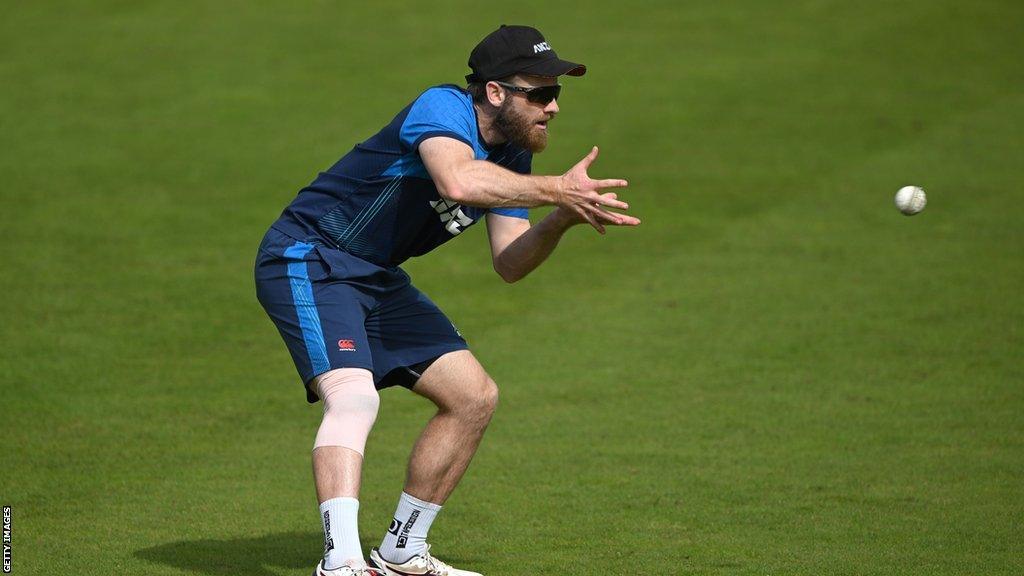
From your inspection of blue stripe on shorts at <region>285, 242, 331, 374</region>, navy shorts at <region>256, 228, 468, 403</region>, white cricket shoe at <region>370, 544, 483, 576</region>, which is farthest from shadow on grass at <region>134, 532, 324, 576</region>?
blue stripe on shorts at <region>285, 242, 331, 374</region>

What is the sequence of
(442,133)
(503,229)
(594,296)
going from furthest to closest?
(594,296) < (503,229) < (442,133)

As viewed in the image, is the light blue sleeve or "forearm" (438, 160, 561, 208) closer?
"forearm" (438, 160, 561, 208)

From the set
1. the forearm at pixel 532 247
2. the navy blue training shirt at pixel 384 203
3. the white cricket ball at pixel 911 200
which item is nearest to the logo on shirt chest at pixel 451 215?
the navy blue training shirt at pixel 384 203

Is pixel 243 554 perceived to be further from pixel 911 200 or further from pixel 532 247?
pixel 911 200

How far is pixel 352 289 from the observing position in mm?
6086

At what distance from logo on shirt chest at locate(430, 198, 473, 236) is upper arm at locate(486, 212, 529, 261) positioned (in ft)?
1.28

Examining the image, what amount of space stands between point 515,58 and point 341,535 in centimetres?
219

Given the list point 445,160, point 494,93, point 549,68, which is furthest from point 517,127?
point 445,160

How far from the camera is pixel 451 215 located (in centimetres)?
614

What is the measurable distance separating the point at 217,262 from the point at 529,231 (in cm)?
707

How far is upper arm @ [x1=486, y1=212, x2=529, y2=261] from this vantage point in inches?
259

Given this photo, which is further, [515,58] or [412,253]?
[412,253]

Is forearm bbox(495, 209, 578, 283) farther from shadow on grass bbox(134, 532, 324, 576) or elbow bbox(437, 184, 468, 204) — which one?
shadow on grass bbox(134, 532, 324, 576)

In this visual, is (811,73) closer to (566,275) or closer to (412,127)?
(566,275)
